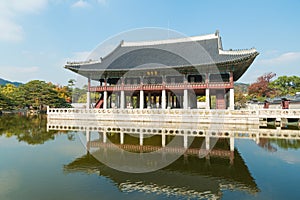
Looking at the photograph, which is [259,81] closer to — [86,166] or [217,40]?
[217,40]

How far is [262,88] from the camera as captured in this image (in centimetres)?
5534

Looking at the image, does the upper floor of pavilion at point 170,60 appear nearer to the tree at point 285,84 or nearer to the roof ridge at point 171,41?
the roof ridge at point 171,41

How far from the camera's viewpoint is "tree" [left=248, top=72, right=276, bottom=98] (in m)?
54.8

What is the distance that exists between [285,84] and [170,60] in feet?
124

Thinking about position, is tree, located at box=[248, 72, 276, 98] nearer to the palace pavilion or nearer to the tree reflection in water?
the palace pavilion

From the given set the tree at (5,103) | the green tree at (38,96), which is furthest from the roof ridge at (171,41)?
the tree at (5,103)

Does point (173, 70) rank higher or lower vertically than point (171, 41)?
lower

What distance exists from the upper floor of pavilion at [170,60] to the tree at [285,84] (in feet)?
89.2

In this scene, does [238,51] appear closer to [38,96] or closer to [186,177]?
[186,177]

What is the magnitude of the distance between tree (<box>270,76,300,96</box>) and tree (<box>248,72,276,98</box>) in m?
1.44

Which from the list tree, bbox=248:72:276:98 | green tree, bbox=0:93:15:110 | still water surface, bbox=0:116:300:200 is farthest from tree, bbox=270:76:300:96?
green tree, bbox=0:93:15:110

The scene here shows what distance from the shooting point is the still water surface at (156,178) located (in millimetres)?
5930

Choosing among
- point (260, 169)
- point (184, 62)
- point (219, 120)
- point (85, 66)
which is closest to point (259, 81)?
point (184, 62)

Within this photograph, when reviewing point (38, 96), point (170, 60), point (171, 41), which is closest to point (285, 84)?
point (171, 41)
